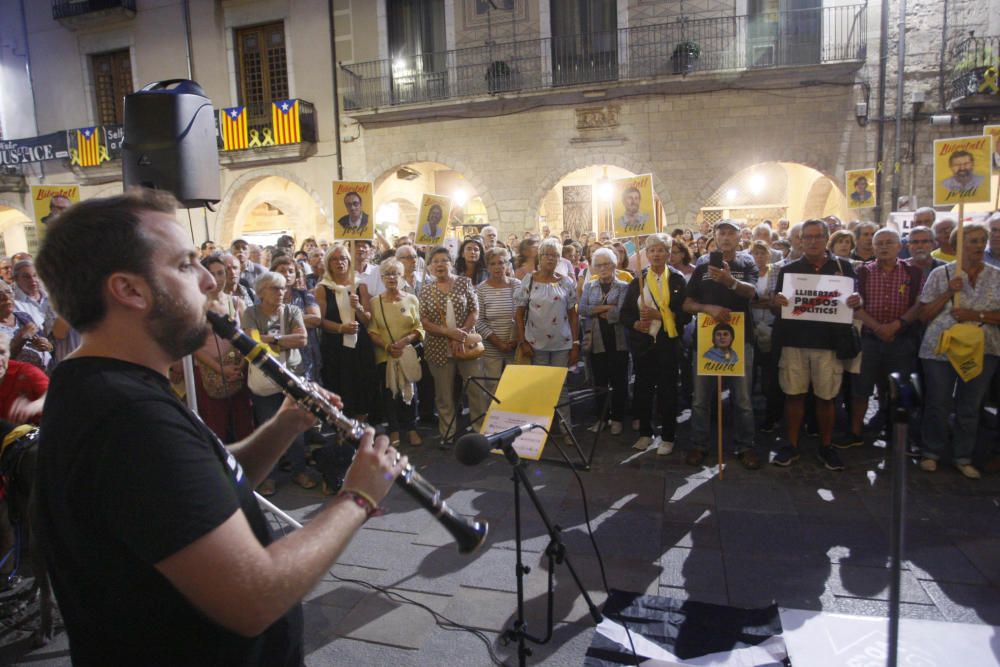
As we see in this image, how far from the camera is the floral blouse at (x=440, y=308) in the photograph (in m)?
5.91

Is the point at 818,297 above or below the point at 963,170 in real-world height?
below

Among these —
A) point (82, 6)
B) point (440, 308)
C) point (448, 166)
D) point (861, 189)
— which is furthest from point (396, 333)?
point (82, 6)

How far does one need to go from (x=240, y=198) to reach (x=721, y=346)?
15.8 meters

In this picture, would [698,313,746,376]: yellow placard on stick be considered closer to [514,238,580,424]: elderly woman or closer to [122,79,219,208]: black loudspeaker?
[514,238,580,424]: elderly woman

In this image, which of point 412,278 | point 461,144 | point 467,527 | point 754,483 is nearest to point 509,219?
point 461,144

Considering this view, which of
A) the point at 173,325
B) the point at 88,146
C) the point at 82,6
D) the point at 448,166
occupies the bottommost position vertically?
the point at 173,325

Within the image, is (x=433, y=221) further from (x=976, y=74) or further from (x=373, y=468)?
(x=976, y=74)

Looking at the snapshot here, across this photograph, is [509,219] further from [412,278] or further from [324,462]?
[324,462]

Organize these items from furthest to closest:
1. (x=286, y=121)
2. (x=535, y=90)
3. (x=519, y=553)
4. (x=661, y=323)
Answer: (x=286, y=121) → (x=535, y=90) → (x=661, y=323) → (x=519, y=553)

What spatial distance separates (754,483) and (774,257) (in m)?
3.09

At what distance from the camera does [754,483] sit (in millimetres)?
4688

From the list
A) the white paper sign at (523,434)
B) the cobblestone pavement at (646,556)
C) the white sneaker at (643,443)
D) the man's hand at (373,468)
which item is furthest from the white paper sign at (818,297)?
the man's hand at (373,468)

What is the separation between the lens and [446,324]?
5910mm

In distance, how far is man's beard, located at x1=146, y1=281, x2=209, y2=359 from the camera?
127 centimetres
